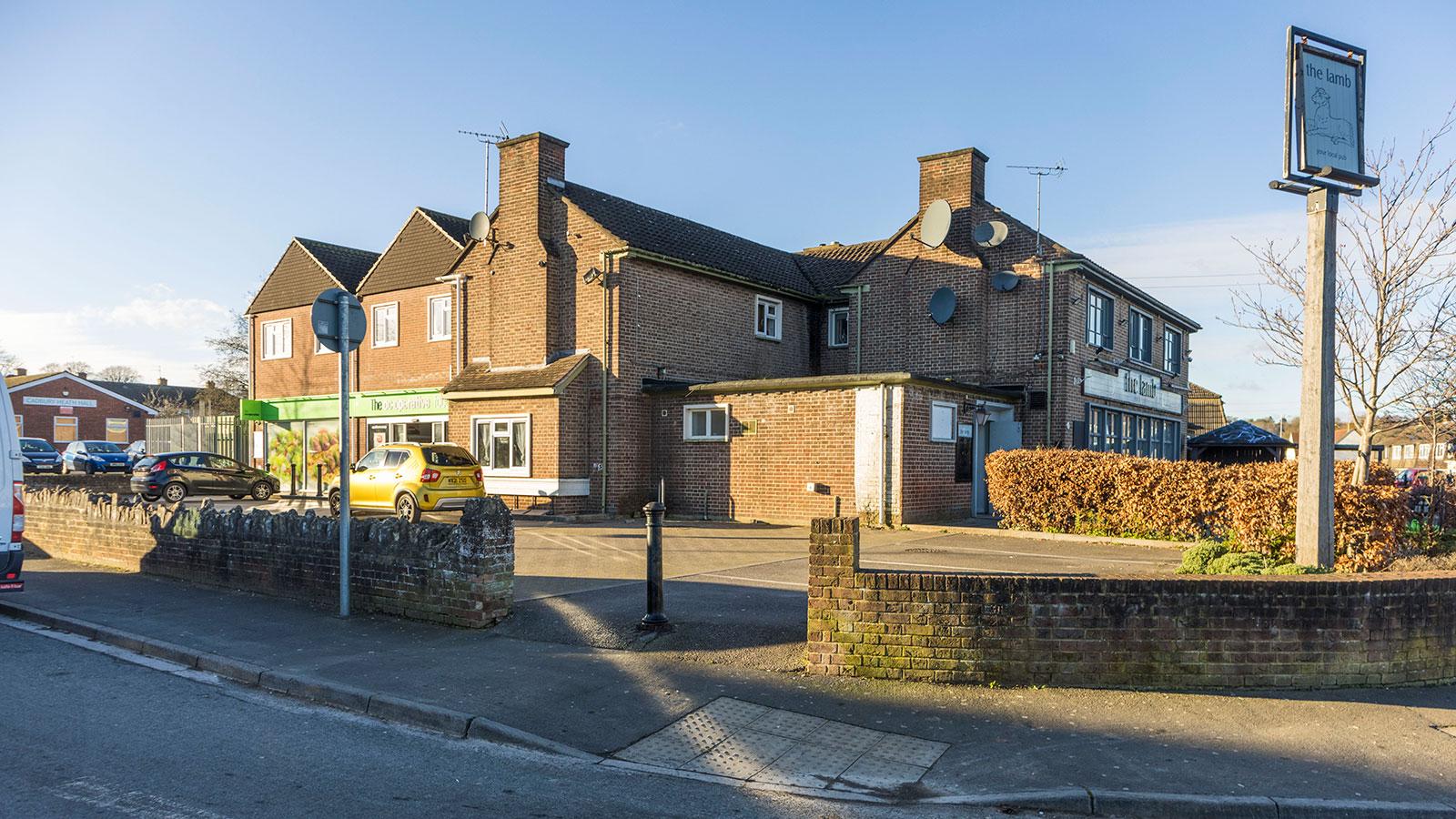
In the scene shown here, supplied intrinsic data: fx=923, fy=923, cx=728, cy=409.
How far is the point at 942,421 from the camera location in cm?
1942

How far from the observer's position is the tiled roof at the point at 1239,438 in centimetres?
3116

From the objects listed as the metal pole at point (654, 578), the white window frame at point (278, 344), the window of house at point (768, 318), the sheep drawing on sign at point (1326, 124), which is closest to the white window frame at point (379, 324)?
the white window frame at point (278, 344)

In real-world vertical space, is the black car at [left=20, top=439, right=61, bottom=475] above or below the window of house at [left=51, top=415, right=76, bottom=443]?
below

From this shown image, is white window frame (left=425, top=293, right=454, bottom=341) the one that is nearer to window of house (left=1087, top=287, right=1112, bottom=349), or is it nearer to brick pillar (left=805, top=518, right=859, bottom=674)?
window of house (left=1087, top=287, right=1112, bottom=349)

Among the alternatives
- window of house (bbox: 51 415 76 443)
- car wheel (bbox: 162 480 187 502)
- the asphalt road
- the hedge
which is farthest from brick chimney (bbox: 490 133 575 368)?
window of house (bbox: 51 415 76 443)

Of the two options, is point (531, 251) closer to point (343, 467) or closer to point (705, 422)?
point (705, 422)

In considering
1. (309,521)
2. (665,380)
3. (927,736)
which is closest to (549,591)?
(309,521)

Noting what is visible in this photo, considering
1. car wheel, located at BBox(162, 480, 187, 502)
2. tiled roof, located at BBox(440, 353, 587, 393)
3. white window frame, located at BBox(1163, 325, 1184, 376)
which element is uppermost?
white window frame, located at BBox(1163, 325, 1184, 376)

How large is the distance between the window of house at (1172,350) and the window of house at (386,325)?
2409 cm

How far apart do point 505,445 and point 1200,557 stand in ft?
52.8

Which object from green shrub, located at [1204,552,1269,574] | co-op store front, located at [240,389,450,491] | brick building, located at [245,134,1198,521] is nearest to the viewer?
green shrub, located at [1204,552,1269,574]

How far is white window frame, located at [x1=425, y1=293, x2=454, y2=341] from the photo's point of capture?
→ 2655cm

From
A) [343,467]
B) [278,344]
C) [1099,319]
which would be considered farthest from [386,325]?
[343,467]

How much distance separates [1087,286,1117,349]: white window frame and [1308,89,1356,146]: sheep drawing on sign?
14.3m
